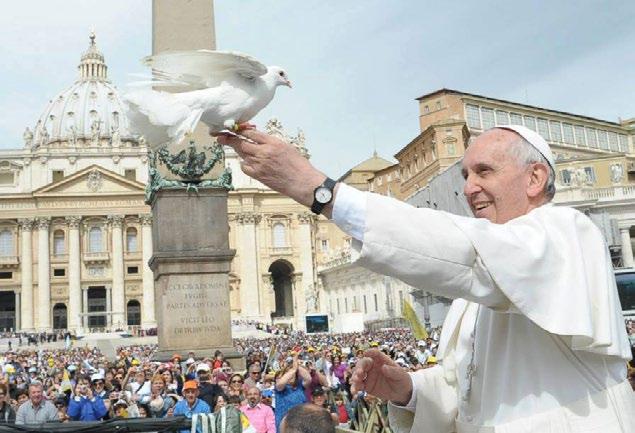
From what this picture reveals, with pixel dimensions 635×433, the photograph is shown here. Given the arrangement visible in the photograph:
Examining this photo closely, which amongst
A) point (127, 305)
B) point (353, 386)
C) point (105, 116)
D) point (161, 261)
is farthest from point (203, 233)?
point (105, 116)

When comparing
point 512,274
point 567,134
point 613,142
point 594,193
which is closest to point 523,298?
point 512,274

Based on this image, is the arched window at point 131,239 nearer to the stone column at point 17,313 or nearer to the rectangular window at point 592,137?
the stone column at point 17,313

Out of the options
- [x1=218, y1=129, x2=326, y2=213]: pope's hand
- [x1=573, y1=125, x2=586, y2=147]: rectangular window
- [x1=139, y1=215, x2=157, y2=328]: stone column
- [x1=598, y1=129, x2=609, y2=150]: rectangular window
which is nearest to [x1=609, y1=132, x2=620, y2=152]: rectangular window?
[x1=598, y1=129, x2=609, y2=150]: rectangular window

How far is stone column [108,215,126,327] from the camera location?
73.1 metres

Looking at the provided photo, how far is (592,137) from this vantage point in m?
68.4

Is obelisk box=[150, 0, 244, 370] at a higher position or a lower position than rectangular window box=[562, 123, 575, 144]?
lower

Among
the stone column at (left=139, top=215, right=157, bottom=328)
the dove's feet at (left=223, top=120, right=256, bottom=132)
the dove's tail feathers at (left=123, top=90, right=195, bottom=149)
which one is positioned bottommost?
the dove's feet at (left=223, top=120, right=256, bottom=132)

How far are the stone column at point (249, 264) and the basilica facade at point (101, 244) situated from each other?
0.32 feet

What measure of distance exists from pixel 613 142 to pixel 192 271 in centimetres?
6622

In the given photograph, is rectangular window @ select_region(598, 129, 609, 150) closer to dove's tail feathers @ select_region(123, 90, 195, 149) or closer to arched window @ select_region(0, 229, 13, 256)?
arched window @ select_region(0, 229, 13, 256)

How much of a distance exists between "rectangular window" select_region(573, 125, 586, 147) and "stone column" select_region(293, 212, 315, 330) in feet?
86.9

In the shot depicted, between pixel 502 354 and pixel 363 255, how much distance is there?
488mm

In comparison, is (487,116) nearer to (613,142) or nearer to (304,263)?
(613,142)

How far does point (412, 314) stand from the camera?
17.6m
